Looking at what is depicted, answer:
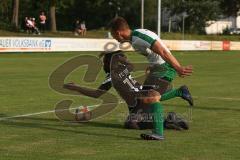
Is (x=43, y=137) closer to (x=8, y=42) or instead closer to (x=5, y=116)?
(x=5, y=116)

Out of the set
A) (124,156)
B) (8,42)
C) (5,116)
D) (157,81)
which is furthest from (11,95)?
(8,42)

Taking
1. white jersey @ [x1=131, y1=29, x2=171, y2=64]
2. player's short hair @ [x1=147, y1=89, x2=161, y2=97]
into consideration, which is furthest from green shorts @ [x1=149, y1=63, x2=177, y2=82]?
player's short hair @ [x1=147, y1=89, x2=161, y2=97]

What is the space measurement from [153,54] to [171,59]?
3.77 ft

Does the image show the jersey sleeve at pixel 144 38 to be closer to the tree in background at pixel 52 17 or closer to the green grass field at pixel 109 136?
the green grass field at pixel 109 136

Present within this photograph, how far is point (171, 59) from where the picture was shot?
361 inches

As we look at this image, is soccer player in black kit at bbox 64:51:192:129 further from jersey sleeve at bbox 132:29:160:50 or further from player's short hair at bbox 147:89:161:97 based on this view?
jersey sleeve at bbox 132:29:160:50

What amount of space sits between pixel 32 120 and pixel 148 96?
2.95 m

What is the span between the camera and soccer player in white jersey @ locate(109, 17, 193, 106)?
9.21m

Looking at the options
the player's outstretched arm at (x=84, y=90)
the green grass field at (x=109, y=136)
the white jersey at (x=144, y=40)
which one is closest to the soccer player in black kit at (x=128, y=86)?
the green grass field at (x=109, y=136)

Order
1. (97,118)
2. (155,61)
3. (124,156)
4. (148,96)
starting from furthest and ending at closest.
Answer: (97,118)
(155,61)
(148,96)
(124,156)

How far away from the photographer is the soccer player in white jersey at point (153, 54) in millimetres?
9211

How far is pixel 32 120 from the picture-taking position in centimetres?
1184

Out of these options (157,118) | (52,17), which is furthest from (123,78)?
(52,17)

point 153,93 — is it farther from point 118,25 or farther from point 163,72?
point 118,25
